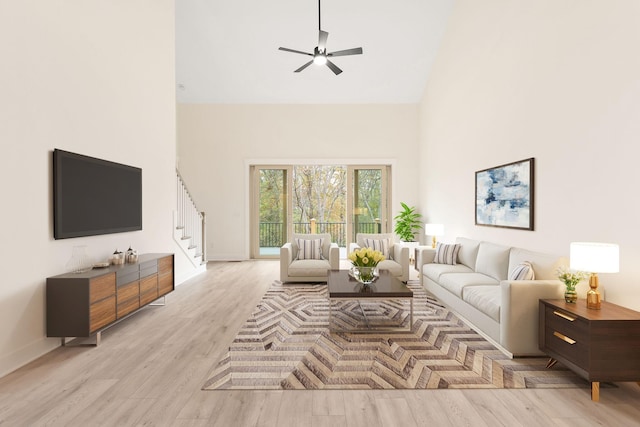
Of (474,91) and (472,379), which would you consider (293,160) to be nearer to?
(474,91)

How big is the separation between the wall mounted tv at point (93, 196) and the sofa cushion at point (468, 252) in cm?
492

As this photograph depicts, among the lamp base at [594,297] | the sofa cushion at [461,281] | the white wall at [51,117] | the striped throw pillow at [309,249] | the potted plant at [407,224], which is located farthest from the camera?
the potted plant at [407,224]

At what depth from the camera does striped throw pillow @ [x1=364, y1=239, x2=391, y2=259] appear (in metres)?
6.29

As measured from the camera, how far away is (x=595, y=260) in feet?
8.73

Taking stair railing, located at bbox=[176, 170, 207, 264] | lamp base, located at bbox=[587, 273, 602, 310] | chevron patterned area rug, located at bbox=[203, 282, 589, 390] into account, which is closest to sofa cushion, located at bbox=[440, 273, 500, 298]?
chevron patterned area rug, located at bbox=[203, 282, 589, 390]

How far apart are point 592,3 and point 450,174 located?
379cm

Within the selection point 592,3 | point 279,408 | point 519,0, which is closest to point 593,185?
point 592,3

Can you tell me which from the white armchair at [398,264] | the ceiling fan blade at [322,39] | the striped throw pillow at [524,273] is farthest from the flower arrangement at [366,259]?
the ceiling fan blade at [322,39]

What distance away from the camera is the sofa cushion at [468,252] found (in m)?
5.13

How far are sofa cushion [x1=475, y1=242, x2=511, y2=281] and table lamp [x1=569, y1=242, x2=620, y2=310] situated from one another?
1568 mm

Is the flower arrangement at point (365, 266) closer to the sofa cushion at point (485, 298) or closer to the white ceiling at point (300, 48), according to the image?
the sofa cushion at point (485, 298)

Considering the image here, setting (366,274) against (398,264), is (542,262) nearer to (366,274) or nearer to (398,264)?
(366,274)

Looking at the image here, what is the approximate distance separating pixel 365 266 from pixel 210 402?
237 centimetres

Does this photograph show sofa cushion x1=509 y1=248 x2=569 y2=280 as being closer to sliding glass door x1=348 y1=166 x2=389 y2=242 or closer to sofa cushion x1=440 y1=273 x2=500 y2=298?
sofa cushion x1=440 y1=273 x2=500 y2=298
